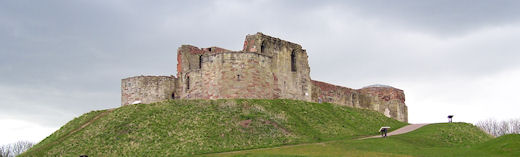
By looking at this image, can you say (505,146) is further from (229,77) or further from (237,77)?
(229,77)

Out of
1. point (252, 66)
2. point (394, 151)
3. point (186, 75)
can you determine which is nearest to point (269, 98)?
point (252, 66)

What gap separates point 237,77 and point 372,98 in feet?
94.5

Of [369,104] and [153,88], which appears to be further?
[369,104]

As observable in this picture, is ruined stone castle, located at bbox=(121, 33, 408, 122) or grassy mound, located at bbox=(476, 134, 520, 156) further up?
ruined stone castle, located at bbox=(121, 33, 408, 122)

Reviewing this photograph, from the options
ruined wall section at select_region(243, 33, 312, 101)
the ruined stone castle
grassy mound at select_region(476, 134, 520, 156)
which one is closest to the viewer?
grassy mound at select_region(476, 134, 520, 156)

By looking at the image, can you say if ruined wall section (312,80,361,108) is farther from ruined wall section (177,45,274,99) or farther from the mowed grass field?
the mowed grass field

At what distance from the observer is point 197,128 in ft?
180

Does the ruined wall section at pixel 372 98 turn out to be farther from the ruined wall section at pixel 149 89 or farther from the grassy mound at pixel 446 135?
the ruined wall section at pixel 149 89

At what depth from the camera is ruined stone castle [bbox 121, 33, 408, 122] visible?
62.3 m

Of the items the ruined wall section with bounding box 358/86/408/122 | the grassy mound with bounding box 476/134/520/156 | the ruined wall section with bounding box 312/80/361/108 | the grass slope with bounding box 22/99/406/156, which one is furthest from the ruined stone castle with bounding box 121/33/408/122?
the grassy mound with bounding box 476/134/520/156

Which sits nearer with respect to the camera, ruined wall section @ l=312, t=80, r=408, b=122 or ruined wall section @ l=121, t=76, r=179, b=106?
ruined wall section @ l=121, t=76, r=179, b=106

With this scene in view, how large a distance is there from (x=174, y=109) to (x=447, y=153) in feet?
85.7

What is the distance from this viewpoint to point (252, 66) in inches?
2482

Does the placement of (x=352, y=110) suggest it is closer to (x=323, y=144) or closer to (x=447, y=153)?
(x=323, y=144)
